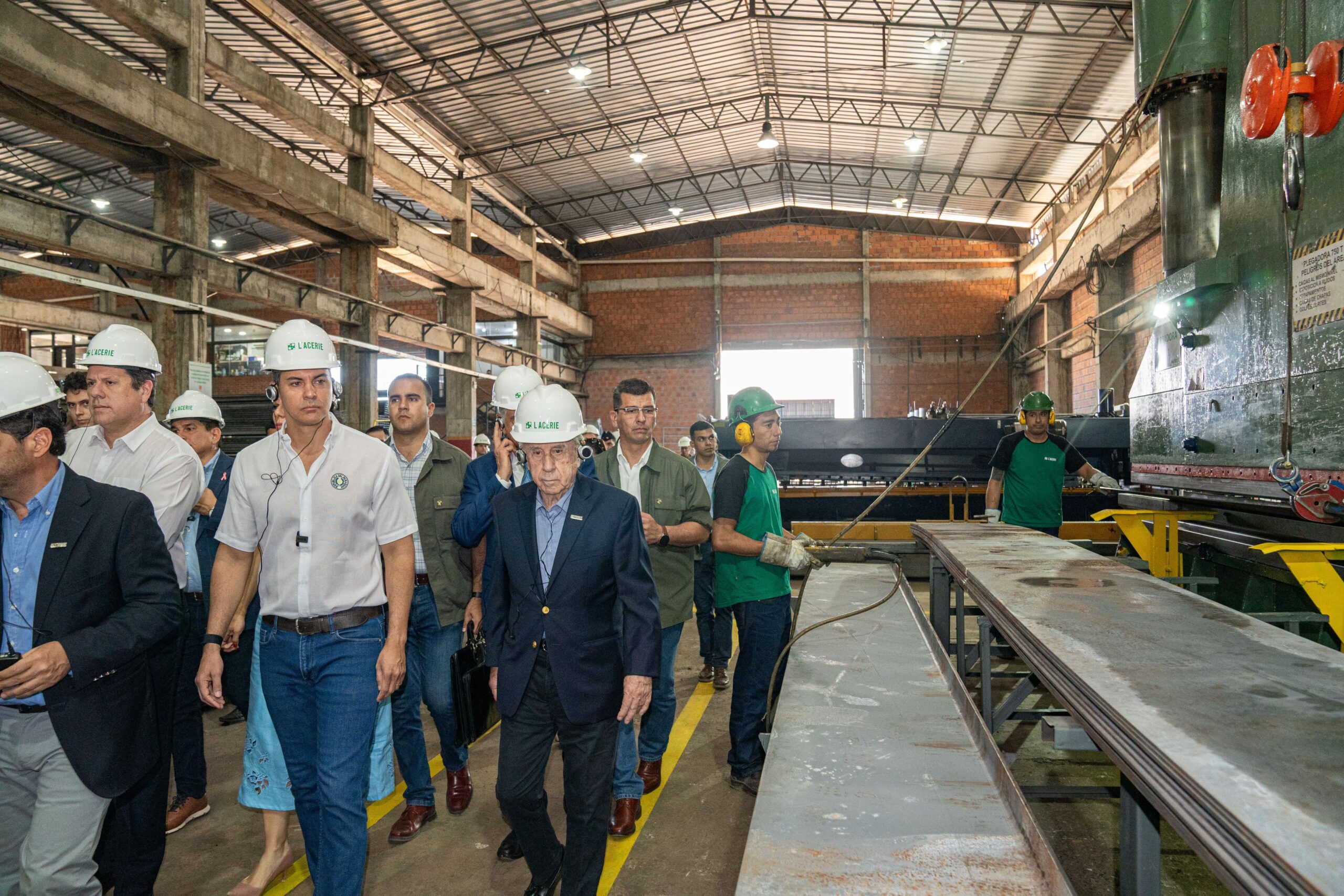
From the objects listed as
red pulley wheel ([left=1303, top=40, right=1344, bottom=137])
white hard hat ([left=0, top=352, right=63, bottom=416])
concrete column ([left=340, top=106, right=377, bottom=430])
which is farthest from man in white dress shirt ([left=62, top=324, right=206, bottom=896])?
concrete column ([left=340, top=106, right=377, bottom=430])

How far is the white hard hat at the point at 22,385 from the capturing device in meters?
2.01

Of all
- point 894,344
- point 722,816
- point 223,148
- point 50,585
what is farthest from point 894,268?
point 50,585

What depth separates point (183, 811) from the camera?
11.3 ft

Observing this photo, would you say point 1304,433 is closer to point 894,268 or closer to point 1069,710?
point 1069,710

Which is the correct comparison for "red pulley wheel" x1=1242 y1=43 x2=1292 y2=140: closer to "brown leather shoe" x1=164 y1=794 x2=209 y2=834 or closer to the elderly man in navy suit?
the elderly man in navy suit

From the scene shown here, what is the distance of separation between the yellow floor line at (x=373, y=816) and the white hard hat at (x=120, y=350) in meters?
1.82

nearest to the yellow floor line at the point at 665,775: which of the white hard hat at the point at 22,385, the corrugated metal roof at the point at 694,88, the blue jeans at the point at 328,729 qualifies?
the blue jeans at the point at 328,729

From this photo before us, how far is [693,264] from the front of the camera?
861 inches

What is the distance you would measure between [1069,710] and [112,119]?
10017 millimetres

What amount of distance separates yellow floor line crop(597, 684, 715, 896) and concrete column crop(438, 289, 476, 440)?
11.7 m

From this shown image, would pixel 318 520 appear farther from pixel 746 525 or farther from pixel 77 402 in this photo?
pixel 77 402

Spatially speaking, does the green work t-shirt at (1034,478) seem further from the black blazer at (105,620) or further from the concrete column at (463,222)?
the concrete column at (463,222)

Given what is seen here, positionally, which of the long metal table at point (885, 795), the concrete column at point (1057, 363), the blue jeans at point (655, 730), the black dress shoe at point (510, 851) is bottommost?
the black dress shoe at point (510, 851)

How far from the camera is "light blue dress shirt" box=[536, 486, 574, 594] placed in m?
2.58
